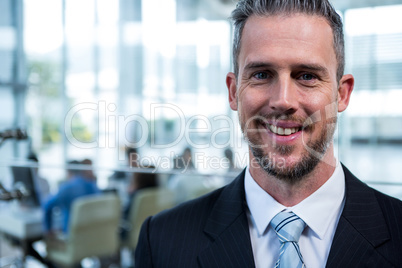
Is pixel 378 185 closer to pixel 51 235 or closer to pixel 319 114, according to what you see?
pixel 319 114

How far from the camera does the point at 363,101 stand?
3617 millimetres

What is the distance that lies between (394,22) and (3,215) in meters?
3.15

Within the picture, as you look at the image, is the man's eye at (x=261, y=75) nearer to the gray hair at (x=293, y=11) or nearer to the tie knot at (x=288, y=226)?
the gray hair at (x=293, y=11)

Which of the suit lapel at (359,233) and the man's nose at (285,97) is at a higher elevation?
the man's nose at (285,97)

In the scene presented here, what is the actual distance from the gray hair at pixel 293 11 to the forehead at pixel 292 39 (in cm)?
1

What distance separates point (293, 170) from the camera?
829mm

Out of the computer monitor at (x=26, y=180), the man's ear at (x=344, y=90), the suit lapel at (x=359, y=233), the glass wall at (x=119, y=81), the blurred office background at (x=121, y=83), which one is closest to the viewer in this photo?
the suit lapel at (x=359, y=233)

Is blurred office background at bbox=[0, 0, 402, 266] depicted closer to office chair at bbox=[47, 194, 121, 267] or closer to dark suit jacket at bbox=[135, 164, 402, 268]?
office chair at bbox=[47, 194, 121, 267]

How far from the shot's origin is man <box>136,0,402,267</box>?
82cm

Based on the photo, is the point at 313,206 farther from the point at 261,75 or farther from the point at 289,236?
the point at 261,75

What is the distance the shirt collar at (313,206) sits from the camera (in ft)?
2.81

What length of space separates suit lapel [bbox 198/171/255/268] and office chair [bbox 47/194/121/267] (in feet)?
6.14

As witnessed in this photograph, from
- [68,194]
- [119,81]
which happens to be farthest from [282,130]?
[119,81]

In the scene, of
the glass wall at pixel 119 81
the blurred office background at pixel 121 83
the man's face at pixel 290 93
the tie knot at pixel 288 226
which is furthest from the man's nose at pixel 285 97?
the glass wall at pixel 119 81
